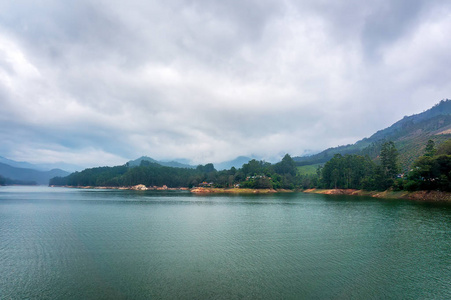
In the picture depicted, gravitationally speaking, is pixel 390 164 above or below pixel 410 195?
above

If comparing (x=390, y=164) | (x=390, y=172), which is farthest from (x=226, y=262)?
(x=390, y=172)

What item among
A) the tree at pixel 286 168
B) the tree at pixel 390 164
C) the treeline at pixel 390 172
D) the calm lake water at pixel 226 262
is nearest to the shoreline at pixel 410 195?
the treeline at pixel 390 172

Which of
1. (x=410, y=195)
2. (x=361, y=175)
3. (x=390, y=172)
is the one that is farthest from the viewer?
(x=361, y=175)

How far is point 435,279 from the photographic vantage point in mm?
15984

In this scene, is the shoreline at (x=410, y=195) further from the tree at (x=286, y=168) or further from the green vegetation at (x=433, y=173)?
the tree at (x=286, y=168)

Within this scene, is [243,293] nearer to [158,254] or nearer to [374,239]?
[158,254]

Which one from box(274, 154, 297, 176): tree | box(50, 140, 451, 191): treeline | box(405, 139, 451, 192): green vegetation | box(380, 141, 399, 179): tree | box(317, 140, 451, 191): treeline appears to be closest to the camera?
box(405, 139, 451, 192): green vegetation

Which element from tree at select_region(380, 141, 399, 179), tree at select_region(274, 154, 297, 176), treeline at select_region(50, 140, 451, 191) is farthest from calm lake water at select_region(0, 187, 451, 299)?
tree at select_region(274, 154, 297, 176)

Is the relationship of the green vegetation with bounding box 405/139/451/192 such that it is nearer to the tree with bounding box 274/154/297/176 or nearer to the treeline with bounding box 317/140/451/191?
the treeline with bounding box 317/140/451/191

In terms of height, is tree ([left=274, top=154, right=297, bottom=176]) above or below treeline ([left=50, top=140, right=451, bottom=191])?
above

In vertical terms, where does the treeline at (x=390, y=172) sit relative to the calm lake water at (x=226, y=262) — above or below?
above

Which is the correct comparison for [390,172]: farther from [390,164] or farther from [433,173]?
[433,173]

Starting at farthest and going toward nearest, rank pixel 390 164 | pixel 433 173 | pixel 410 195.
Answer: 1. pixel 390 164
2. pixel 410 195
3. pixel 433 173

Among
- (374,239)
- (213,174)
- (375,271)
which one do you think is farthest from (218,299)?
(213,174)
